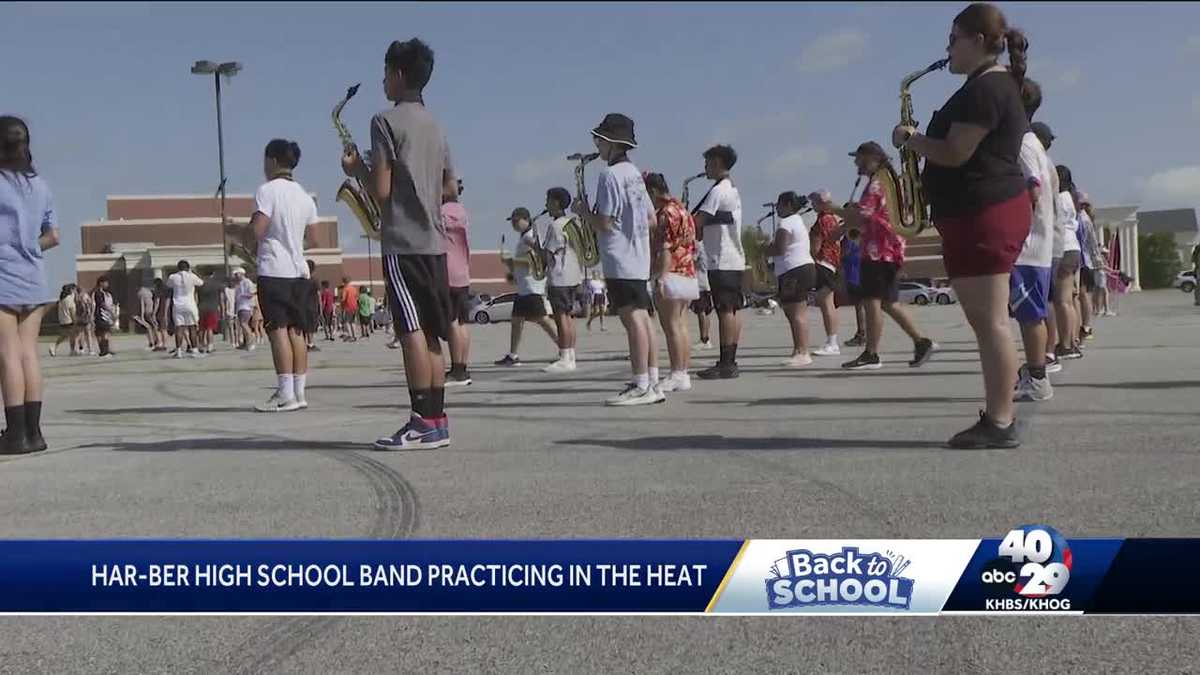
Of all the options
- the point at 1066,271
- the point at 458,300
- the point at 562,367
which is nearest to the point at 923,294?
the point at 562,367

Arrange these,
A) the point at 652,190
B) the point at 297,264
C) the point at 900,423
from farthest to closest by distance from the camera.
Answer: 1. the point at 652,190
2. the point at 297,264
3. the point at 900,423

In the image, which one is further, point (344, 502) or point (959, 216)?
point (959, 216)

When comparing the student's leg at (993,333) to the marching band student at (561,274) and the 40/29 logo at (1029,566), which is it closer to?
the 40/29 logo at (1029,566)

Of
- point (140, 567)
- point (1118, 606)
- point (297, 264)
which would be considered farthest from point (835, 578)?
point (297, 264)

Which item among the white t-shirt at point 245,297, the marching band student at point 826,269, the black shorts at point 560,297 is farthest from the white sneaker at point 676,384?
the white t-shirt at point 245,297

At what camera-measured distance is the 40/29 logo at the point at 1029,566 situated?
267 centimetres

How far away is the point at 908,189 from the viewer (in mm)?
7207

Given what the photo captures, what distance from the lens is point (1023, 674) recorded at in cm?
262

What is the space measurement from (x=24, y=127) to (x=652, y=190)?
4676mm

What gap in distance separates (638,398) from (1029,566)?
5.52m

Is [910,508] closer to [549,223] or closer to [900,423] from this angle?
[900,423]

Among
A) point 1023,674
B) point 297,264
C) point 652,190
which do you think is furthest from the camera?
point 652,190

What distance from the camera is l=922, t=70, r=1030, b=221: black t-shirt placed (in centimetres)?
521

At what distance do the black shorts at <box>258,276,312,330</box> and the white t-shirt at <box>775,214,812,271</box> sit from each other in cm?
523
